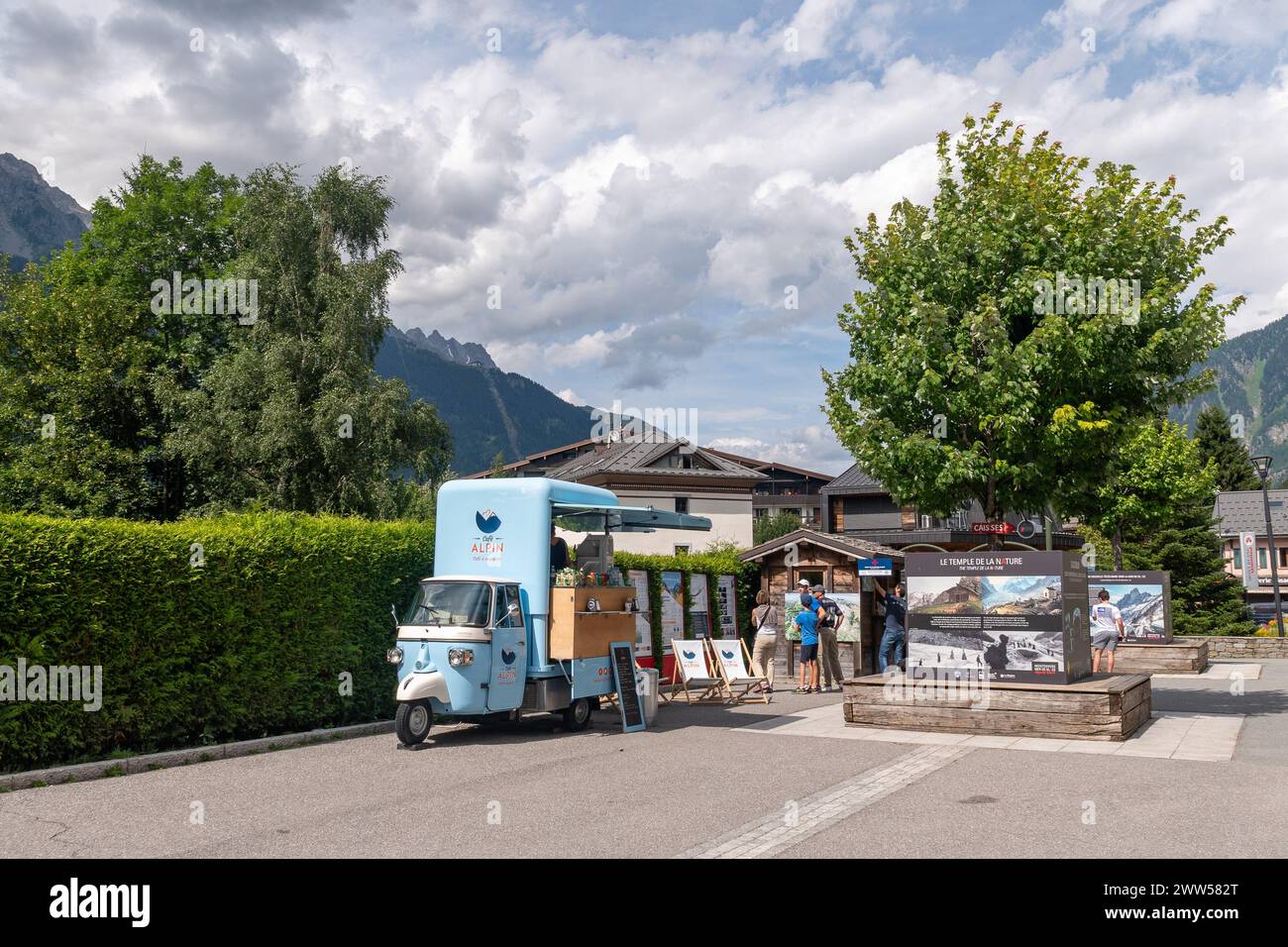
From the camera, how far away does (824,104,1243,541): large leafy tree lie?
46.5ft

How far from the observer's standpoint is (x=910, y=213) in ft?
52.9

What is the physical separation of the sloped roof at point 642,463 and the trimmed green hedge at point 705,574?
1849 inches

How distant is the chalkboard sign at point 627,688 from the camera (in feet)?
45.8

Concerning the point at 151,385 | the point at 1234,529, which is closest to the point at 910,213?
the point at 151,385

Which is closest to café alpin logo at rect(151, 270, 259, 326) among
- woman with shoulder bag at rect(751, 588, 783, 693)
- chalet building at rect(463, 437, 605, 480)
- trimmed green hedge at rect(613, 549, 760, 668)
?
trimmed green hedge at rect(613, 549, 760, 668)

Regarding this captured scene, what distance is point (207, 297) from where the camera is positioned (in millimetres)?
35938

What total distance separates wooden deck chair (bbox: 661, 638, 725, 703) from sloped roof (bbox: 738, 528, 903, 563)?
354 centimetres

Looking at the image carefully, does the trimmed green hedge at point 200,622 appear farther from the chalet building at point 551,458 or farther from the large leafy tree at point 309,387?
the chalet building at point 551,458

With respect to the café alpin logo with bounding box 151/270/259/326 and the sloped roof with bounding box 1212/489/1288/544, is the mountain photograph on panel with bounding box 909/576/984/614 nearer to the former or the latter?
the café alpin logo with bounding box 151/270/259/326

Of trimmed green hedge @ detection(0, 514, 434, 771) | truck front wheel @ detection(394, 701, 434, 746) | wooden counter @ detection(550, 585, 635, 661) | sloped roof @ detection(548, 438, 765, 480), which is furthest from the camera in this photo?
sloped roof @ detection(548, 438, 765, 480)

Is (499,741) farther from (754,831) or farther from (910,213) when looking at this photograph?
(910,213)

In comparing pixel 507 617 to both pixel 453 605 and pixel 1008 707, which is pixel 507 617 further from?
pixel 1008 707

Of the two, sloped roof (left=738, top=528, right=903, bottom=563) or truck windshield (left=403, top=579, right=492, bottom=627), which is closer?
truck windshield (left=403, top=579, right=492, bottom=627)

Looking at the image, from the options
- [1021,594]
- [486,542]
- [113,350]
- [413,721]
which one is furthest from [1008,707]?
[113,350]
